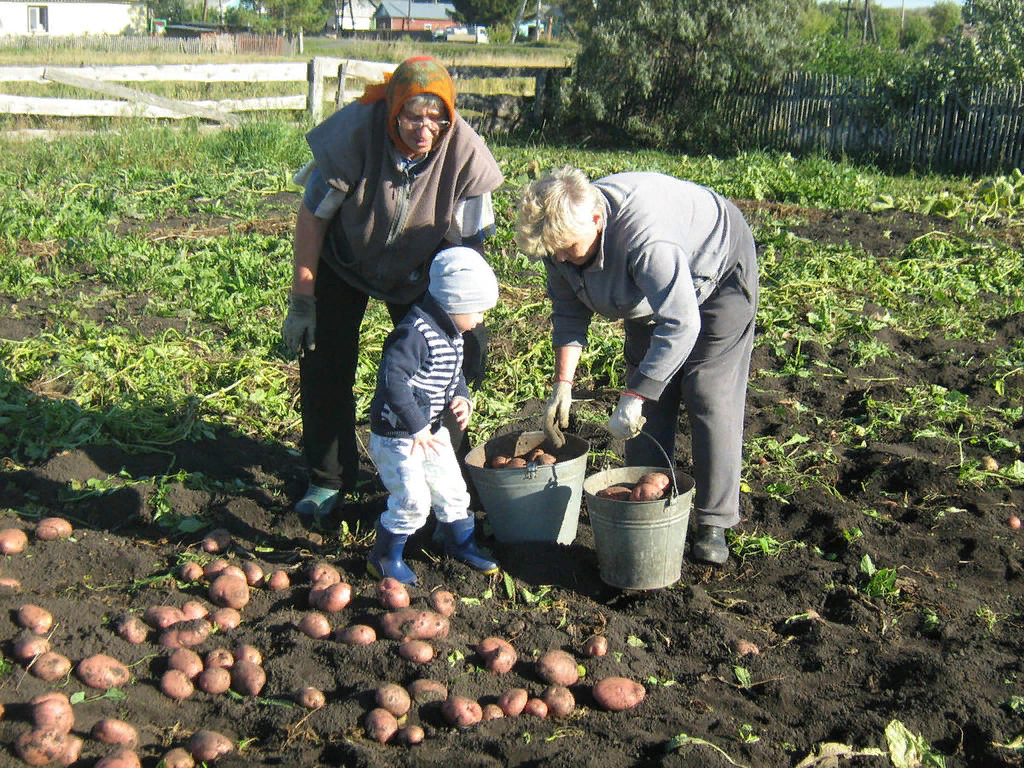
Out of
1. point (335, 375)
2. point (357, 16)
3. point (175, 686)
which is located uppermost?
point (357, 16)

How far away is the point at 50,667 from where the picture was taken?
293 centimetres

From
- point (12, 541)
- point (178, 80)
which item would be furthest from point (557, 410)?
point (178, 80)

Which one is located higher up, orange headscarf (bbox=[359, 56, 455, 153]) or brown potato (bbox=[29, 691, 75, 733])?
orange headscarf (bbox=[359, 56, 455, 153])

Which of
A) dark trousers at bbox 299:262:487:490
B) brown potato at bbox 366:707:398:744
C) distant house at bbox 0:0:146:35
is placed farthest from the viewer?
distant house at bbox 0:0:146:35

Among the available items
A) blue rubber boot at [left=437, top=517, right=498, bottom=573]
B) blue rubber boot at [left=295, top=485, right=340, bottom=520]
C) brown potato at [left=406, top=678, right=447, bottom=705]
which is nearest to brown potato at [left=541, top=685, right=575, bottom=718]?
brown potato at [left=406, top=678, right=447, bottom=705]

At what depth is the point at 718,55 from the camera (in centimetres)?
1788

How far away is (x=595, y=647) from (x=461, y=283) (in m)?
1.20

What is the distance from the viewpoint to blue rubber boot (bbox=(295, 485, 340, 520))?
416cm

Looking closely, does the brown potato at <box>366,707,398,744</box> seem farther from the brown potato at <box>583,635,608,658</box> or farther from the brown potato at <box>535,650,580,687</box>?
the brown potato at <box>583,635,608,658</box>

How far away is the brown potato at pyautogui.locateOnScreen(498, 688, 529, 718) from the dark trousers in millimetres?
1251

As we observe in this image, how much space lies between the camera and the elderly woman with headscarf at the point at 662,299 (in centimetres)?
316

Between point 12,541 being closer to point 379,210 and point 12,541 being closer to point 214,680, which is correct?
point 214,680

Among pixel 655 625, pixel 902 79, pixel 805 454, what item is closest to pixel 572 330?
pixel 655 625

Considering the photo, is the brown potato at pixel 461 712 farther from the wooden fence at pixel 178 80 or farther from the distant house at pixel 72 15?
the distant house at pixel 72 15
